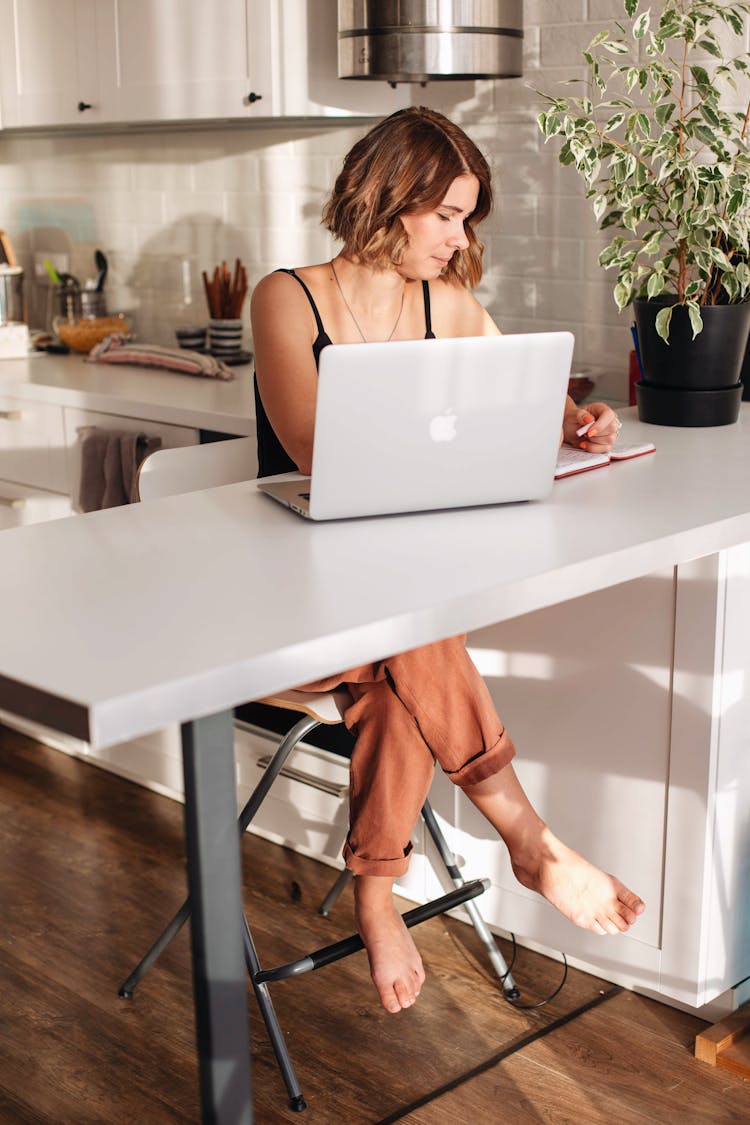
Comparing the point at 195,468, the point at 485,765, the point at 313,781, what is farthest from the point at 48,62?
the point at 485,765

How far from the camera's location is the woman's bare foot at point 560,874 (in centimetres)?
194

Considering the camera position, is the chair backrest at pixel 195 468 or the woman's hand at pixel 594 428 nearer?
the woman's hand at pixel 594 428

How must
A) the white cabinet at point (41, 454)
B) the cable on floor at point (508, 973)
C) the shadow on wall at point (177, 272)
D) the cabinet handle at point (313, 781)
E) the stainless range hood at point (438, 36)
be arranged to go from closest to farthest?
the cable on floor at point (508, 973) < the cabinet handle at point (313, 781) < the stainless range hood at point (438, 36) < the white cabinet at point (41, 454) < the shadow on wall at point (177, 272)

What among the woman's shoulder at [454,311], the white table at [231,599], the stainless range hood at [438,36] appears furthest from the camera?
the stainless range hood at [438,36]

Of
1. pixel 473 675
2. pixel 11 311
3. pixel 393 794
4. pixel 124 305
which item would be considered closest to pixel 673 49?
pixel 473 675

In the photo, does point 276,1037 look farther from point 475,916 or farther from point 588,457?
point 588,457

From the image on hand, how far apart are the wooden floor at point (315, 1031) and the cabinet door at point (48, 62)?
2.04 metres

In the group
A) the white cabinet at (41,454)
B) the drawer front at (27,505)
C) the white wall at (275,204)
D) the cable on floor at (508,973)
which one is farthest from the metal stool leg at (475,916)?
the drawer front at (27,505)

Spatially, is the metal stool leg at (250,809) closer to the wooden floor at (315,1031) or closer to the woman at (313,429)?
the wooden floor at (315,1031)

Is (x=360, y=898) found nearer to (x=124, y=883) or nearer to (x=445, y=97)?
(x=124, y=883)

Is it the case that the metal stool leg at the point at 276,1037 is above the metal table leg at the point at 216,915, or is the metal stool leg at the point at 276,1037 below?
below

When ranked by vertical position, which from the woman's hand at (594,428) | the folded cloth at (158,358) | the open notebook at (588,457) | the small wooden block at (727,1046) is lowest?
the small wooden block at (727,1046)

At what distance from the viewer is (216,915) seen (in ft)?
4.34

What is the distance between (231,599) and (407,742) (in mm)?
553
